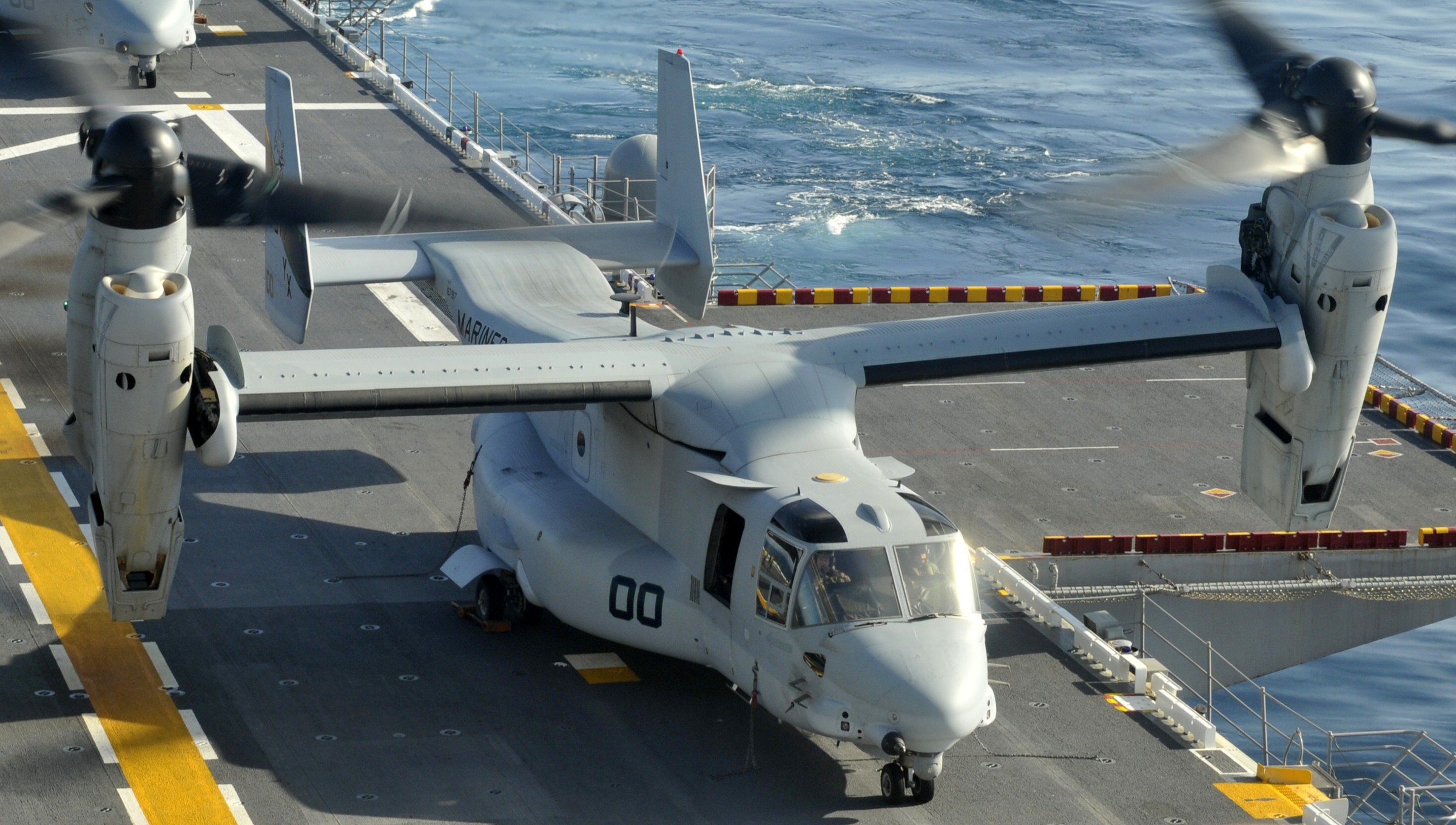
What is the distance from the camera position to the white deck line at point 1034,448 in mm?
36000

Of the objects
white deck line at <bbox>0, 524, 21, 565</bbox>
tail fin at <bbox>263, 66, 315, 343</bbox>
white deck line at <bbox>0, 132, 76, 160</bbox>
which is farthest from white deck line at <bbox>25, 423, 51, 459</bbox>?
white deck line at <bbox>0, 132, 76, 160</bbox>

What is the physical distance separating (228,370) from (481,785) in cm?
618

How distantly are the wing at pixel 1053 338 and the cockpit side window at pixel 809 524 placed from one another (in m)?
4.62

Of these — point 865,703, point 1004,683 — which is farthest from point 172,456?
point 1004,683

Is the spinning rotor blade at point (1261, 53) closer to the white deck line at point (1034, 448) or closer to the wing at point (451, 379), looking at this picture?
the wing at point (451, 379)

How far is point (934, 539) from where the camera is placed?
824 inches

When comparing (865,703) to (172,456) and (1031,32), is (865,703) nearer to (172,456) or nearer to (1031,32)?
(172,456)

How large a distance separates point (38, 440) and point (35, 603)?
6753 millimetres

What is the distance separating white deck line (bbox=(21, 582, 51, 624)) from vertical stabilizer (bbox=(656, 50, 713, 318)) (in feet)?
37.7

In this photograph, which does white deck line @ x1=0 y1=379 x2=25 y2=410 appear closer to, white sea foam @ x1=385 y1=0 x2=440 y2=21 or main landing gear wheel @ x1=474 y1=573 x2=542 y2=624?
main landing gear wheel @ x1=474 y1=573 x2=542 y2=624

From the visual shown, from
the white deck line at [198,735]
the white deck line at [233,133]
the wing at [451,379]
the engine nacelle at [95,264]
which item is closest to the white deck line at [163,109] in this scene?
the white deck line at [233,133]

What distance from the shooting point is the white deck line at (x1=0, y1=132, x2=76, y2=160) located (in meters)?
47.6

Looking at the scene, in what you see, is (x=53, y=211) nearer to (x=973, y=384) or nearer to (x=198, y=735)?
(x=198, y=735)

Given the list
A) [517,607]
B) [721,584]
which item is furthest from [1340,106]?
[517,607]
